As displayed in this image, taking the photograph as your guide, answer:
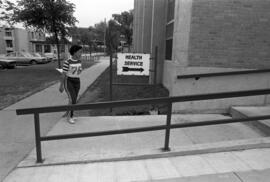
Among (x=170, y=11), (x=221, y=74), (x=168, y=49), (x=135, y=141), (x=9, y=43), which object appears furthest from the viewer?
(x=9, y=43)

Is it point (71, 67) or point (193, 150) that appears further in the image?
point (71, 67)

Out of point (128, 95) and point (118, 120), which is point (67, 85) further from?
point (128, 95)

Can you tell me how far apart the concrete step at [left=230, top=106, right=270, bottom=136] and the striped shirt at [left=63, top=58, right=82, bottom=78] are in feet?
12.5

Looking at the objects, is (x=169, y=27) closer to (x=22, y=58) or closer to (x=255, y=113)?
(x=255, y=113)

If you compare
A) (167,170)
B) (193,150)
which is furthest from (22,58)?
(167,170)

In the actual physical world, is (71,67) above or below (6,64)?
above

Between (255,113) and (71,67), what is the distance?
416cm

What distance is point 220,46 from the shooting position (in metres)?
5.25

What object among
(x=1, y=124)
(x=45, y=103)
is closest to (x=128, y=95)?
(x=45, y=103)

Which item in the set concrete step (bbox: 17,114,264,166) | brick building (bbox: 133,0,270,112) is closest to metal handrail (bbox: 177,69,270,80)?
brick building (bbox: 133,0,270,112)

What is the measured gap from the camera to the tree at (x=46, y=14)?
47.7 feet

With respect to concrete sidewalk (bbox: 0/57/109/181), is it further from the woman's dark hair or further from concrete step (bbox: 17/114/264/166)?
the woman's dark hair

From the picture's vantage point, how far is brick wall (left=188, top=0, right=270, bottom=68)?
16.7 feet

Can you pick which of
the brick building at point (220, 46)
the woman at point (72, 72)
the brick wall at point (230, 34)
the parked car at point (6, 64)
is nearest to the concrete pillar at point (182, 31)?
the brick building at point (220, 46)
